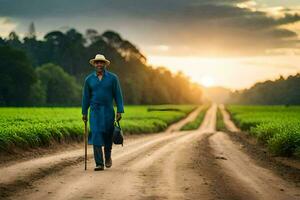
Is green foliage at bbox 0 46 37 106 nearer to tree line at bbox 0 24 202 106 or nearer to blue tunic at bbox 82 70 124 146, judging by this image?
tree line at bbox 0 24 202 106

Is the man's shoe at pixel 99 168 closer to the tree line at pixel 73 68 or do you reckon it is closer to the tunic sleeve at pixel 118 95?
the tunic sleeve at pixel 118 95

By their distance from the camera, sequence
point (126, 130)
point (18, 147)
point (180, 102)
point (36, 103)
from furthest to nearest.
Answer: point (180, 102) < point (36, 103) < point (126, 130) < point (18, 147)

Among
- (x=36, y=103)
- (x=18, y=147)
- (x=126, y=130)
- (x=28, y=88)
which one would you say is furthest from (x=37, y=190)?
(x=36, y=103)

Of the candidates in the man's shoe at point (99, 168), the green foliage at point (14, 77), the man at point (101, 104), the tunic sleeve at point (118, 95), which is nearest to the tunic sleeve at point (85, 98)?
the man at point (101, 104)

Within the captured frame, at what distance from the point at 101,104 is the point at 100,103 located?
35 mm

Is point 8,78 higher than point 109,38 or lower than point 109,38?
lower

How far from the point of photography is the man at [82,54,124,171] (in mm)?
13383

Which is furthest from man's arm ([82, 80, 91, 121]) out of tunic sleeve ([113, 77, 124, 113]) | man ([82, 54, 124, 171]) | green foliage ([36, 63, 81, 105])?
green foliage ([36, 63, 81, 105])

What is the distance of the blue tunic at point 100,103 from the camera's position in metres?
13.4

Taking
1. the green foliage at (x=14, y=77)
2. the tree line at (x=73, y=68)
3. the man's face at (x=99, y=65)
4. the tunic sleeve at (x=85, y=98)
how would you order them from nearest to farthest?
the man's face at (x=99, y=65), the tunic sleeve at (x=85, y=98), the green foliage at (x=14, y=77), the tree line at (x=73, y=68)

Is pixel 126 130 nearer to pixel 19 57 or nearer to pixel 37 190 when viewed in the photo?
pixel 37 190

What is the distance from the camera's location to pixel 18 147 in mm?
16938

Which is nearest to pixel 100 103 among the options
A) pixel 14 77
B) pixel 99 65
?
pixel 99 65

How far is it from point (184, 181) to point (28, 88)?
8210cm
